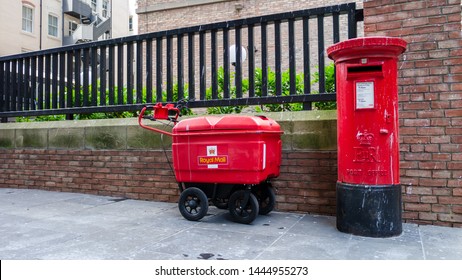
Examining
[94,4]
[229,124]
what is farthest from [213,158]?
[94,4]

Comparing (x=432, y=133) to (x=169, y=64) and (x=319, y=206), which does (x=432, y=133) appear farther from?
(x=169, y=64)

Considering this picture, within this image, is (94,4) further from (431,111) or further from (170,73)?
(431,111)

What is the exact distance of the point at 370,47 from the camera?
11.6 feet

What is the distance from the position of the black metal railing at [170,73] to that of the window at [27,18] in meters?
19.7

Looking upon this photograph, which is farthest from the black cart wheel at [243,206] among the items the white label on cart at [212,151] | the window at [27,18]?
the window at [27,18]

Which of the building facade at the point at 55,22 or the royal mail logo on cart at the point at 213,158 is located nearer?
the royal mail logo on cart at the point at 213,158

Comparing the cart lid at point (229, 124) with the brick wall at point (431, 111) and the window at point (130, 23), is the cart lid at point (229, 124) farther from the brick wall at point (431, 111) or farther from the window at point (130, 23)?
the window at point (130, 23)

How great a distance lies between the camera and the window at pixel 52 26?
86.9 feet

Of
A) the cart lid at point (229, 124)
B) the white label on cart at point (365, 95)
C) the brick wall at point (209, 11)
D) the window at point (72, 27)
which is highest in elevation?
the window at point (72, 27)

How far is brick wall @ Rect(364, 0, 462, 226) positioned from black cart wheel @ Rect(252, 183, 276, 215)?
1.46 meters

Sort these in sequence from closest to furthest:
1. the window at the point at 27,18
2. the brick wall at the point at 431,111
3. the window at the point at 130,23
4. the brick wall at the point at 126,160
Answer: the brick wall at the point at 431,111 → the brick wall at the point at 126,160 → the window at the point at 27,18 → the window at the point at 130,23

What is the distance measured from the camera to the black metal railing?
4941 mm

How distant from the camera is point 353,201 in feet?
12.3

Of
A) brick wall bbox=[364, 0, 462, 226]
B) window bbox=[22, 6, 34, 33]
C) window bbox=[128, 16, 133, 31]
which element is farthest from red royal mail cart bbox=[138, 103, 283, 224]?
window bbox=[128, 16, 133, 31]
